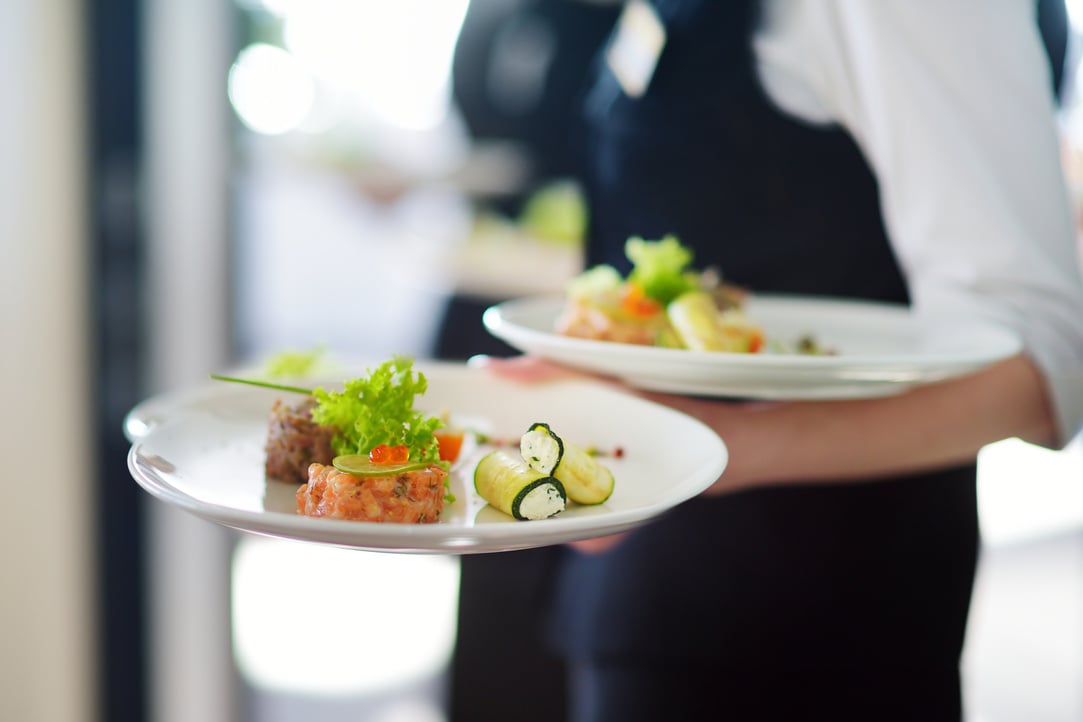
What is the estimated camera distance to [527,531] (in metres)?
0.47

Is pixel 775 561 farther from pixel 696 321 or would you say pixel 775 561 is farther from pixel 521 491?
pixel 521 491

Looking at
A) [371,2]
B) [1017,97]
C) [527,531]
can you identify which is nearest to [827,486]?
[1017,97]

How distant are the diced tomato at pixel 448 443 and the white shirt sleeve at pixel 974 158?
0.60 meters

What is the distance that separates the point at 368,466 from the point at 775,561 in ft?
2.63

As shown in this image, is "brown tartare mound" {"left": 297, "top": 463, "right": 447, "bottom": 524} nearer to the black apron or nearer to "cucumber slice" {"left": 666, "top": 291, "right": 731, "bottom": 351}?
"cucumber slice" {"left": 666, "top": 291, "right": 731, "bottom": 351}

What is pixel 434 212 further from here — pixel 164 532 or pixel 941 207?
pixel 941 207

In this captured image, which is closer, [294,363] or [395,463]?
[395,463]

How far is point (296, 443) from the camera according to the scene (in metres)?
0.64

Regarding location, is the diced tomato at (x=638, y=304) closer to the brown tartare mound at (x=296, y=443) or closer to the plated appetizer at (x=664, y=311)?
the plated appetizer at (x=664, y=311)

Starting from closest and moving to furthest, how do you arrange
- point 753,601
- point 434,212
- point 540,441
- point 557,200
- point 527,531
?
point 527,531, point 540,441, point 753,601, point 557,200, point 434,212

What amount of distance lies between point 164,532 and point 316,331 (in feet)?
11.3

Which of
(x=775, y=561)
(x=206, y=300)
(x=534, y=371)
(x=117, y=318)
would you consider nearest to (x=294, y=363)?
(x=534, y=371)

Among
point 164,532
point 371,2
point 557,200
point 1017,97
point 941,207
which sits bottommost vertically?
point 164,532

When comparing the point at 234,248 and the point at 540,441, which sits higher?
the point at 540,441
